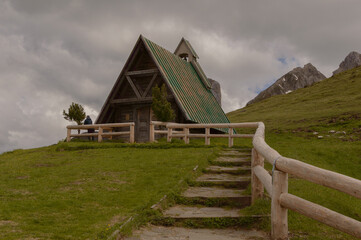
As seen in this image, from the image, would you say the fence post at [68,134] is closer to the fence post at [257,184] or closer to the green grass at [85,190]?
the green grass at [85,190]

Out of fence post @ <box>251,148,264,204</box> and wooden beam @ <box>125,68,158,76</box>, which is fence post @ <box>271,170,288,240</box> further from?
wooden beam @ <box>125,68,158,76</box>

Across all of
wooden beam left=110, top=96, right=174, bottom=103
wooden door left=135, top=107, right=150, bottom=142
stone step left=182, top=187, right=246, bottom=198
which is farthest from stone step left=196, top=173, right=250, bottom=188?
wooden door left=135, top=107, right=150, bottom=142

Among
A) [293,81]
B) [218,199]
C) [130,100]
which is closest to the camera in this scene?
[218,199]

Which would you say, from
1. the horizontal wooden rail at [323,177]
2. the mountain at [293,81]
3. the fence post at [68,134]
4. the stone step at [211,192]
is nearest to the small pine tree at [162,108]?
the fence post at [68,134]

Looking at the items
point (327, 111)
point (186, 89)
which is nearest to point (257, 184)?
point (186, 89)

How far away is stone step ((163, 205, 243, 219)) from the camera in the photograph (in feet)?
21.4

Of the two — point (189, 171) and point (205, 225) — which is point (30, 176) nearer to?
point (189, 171)

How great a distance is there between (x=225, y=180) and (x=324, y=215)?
503 cm

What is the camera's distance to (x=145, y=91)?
71.6 ft

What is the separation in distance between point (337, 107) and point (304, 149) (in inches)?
790

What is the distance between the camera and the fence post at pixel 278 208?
4801mm

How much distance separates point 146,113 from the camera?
74.8ft

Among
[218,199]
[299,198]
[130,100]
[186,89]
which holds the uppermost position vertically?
[186,89]

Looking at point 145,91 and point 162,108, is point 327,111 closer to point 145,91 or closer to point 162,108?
point 145,91
